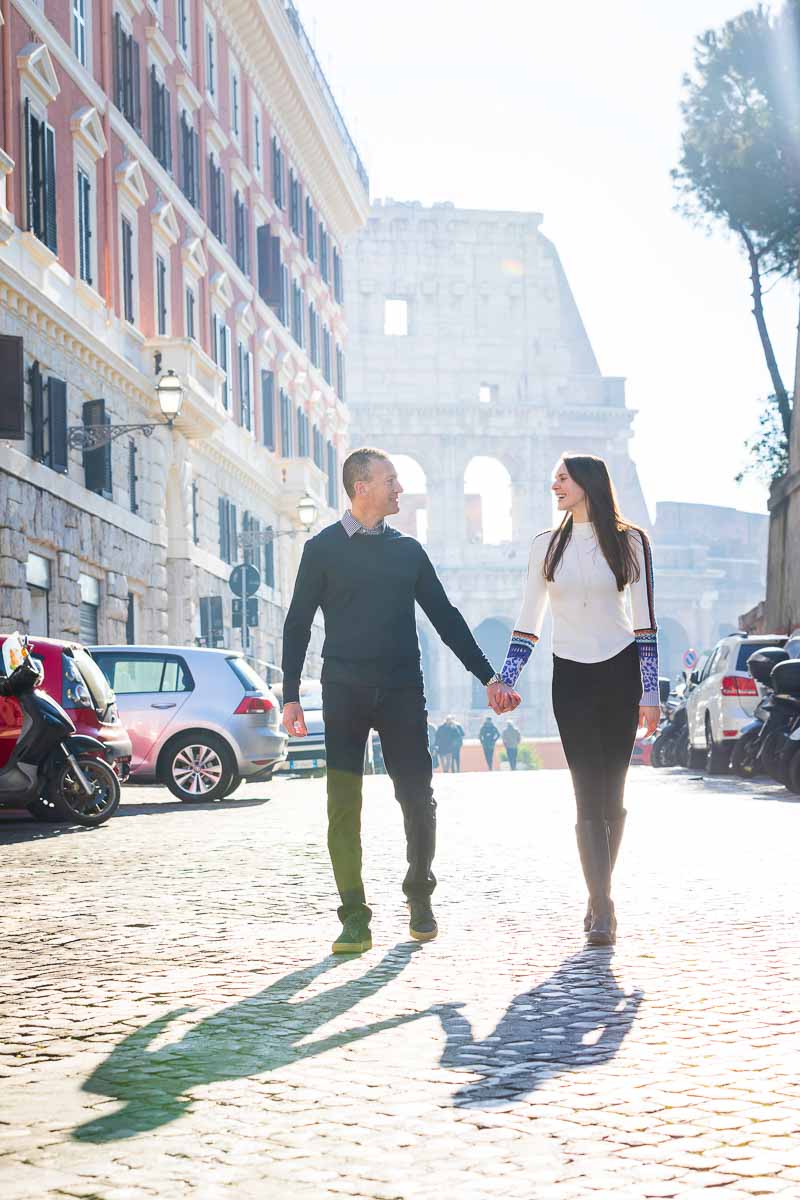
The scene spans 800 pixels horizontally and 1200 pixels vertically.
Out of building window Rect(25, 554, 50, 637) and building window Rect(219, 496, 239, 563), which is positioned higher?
building window Rect(219, 496, 239, 563)

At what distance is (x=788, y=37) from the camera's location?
117ft

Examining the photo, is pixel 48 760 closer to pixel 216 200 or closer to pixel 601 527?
pixel 601 527

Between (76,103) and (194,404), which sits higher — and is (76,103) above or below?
above

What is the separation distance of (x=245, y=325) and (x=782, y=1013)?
35.2 meters

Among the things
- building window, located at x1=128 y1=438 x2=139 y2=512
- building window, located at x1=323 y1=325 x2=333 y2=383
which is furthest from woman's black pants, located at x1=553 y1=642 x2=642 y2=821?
building window, located at x1=323 y1=325 x2=333 y2=383

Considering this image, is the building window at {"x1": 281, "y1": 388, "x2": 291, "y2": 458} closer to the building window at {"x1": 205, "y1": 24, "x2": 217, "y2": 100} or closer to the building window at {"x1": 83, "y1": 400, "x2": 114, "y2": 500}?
the building window at {"x1": 205, "y1": 24, "x2": 217, "y2": 100}

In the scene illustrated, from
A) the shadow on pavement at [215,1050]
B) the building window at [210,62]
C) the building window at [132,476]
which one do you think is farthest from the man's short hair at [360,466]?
the building window at [210,62]

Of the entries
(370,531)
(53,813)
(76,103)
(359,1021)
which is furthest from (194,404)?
(359,1021)

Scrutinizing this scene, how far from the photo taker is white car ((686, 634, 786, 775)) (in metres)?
22.2

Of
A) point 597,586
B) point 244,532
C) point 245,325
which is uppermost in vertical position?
point 245,325

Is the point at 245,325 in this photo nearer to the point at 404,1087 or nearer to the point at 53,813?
the point at 53,813

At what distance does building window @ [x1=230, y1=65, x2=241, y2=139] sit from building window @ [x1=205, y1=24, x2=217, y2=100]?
1655 millimetres

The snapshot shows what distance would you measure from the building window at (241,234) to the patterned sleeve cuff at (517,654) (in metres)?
32.7

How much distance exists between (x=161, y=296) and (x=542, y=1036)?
91.6 ft
